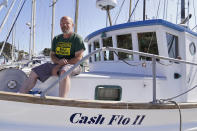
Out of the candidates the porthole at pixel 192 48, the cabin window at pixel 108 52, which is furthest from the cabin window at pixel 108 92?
the porthole at pixel 192 48

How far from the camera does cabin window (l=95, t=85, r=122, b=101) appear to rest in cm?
313

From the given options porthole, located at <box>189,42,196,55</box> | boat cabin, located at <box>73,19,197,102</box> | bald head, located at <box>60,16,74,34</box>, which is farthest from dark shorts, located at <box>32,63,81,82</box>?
porthole, located at <box>189,42,196,55</box>

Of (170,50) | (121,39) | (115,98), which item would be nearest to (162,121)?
(115,98)

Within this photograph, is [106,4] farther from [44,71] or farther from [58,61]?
[44,71]

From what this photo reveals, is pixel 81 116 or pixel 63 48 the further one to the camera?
pixel 63 48

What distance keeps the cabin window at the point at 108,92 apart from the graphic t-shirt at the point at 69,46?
0.76 metres

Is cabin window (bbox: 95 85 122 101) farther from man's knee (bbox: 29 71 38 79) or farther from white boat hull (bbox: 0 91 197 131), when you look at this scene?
man's knee (bbox: 29 71 38 79)

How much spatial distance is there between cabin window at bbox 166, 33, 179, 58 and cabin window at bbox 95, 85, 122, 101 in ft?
5.99

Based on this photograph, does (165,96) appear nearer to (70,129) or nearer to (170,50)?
(170,50)

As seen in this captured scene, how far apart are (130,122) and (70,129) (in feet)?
2.77

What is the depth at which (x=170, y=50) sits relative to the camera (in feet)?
14.0

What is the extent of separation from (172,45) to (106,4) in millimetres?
3502

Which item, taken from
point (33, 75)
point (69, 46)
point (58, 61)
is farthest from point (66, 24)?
point (33, 75)

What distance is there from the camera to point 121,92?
3256 millimetres
